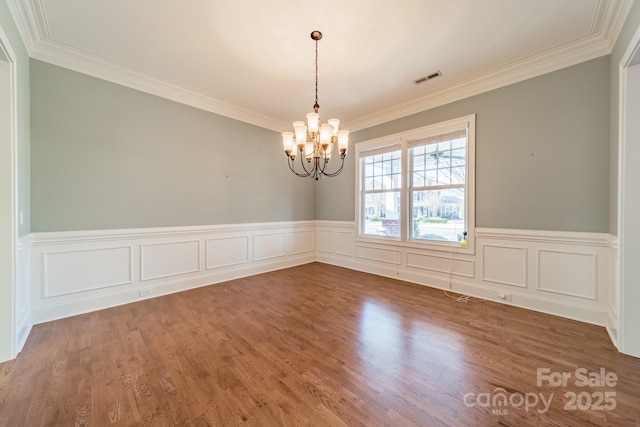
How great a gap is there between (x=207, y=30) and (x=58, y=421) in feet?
10.9

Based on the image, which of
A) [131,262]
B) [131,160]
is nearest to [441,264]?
[131,262]

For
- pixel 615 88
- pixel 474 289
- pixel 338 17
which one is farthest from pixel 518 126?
pixel 338 17

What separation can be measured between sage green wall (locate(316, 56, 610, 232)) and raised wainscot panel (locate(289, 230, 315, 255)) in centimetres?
338

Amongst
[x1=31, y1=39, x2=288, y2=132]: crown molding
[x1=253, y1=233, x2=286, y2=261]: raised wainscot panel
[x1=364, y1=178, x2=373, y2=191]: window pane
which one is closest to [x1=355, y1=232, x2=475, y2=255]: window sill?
[x1=364, y1=178, x2=373, y2=191]: window pane

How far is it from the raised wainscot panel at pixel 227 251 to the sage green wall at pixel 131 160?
1.12 ft

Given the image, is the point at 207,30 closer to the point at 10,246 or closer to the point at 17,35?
the point at 17,35

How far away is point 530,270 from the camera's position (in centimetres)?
308

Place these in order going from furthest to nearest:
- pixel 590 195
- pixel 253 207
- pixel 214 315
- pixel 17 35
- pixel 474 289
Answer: pixel 253 207 → pixel 474 289 → pixel 214 315 → pixel 590 195 → pixel 17 35

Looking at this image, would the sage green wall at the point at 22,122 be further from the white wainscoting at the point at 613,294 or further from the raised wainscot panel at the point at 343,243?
the white wainscoting at the point at 613,294

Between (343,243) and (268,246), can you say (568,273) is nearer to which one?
(343,243)

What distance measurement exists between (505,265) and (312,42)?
12.0ft

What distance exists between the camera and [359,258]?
498cm

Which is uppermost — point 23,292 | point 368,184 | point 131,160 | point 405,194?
point 131,160

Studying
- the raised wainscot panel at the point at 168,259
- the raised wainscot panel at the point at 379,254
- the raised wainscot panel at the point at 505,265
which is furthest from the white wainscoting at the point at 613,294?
the raised wainscot panel at the point at 168,259
